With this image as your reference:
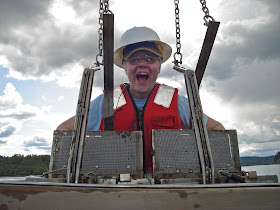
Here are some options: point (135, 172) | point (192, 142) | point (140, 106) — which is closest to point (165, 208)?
point (135, 172)

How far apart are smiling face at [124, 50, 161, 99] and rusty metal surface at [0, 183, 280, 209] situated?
3.20 meters

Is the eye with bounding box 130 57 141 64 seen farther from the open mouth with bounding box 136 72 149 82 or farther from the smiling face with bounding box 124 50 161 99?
the open mouth with bounding box 136 72 149 82

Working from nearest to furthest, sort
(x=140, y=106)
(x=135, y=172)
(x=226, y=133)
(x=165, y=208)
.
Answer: (x=165, y=208), (x=135, y=172), (x=226, y=133), (x=140, y=106)

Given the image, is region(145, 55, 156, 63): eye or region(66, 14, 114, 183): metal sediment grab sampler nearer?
region(66, 14, 114, 183): metal sediment grab sampler

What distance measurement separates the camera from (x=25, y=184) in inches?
52.1

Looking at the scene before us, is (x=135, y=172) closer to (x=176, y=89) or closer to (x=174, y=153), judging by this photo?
(x=174, y=153)

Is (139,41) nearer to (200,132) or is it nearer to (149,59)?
(149,59)

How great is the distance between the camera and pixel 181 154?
271 centimetres

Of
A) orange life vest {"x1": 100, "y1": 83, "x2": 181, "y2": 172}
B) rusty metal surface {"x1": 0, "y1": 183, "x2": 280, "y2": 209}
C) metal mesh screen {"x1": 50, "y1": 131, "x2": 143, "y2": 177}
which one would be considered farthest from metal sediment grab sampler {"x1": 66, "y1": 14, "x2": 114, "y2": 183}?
orange life vest {"x1": 100, "y1": 83, "x2": 181, "y2": 172}

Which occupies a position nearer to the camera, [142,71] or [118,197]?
[118,197]

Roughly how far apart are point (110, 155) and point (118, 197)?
4.59 ft

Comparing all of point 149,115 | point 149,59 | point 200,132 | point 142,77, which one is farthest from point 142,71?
point 200,132

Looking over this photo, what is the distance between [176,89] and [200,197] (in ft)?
10.8

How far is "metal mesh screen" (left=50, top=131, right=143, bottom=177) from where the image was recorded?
263 cm
